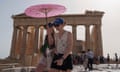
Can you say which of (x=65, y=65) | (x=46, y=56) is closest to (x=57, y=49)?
(x=65, y=65)

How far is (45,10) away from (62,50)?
154 cm

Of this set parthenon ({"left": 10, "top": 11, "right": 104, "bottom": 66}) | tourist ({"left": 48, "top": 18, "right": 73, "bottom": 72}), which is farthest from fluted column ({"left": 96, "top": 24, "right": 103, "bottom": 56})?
tourist ({"left": 48, "top": 18, "right": 73, "bottom": 72})

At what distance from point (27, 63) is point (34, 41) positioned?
939 inches

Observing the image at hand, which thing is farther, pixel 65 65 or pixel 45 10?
pixel 45 10

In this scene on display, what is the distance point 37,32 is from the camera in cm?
4753

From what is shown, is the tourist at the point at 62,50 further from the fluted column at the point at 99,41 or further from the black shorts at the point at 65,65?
the fluted column at the point at 99,41

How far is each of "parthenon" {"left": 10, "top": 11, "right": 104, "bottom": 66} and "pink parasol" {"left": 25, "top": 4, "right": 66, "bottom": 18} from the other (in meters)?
36.2

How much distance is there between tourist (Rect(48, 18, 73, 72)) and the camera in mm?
5039

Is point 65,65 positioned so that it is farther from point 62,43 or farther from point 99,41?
point 99,41

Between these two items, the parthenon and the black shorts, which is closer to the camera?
the black shorts

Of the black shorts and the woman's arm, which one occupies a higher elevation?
the woman's arm

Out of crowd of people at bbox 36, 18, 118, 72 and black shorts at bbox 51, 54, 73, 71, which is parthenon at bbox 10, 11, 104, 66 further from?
black shorts at bbox 51, 54, 73, 71

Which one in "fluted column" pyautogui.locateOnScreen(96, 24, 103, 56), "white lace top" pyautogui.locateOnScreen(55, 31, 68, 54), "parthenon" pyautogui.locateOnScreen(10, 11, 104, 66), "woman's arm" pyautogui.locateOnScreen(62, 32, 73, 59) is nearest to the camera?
"woman's arm" pyautogui.locateOnScreen(62, 32, 73, 59)

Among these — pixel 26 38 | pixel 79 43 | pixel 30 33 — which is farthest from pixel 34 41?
pixel 79 43
